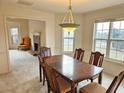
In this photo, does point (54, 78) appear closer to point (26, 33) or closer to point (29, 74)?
point (29, 74)

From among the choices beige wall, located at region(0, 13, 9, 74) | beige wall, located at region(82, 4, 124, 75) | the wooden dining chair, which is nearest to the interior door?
beige wall, located at region(0, 13, 9, 74)

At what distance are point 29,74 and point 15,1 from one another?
7.91 feet

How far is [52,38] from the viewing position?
4562mm

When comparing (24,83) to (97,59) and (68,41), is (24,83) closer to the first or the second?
(97,59)

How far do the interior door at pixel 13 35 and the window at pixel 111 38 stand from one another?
7046 millimetres

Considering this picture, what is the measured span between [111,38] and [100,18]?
88cm

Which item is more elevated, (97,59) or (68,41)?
(68,41)

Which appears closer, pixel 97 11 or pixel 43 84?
pixel 43 84

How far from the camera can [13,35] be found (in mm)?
8688

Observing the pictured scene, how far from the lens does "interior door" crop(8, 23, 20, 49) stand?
8.49 meters

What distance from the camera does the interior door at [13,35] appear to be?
849 centimetres

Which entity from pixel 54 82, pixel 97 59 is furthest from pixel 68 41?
pixel 54 82

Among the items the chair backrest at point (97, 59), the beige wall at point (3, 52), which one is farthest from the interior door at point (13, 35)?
the chair backrest at point (97, 59)

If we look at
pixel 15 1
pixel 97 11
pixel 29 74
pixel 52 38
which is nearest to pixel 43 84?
pixel 29 74
